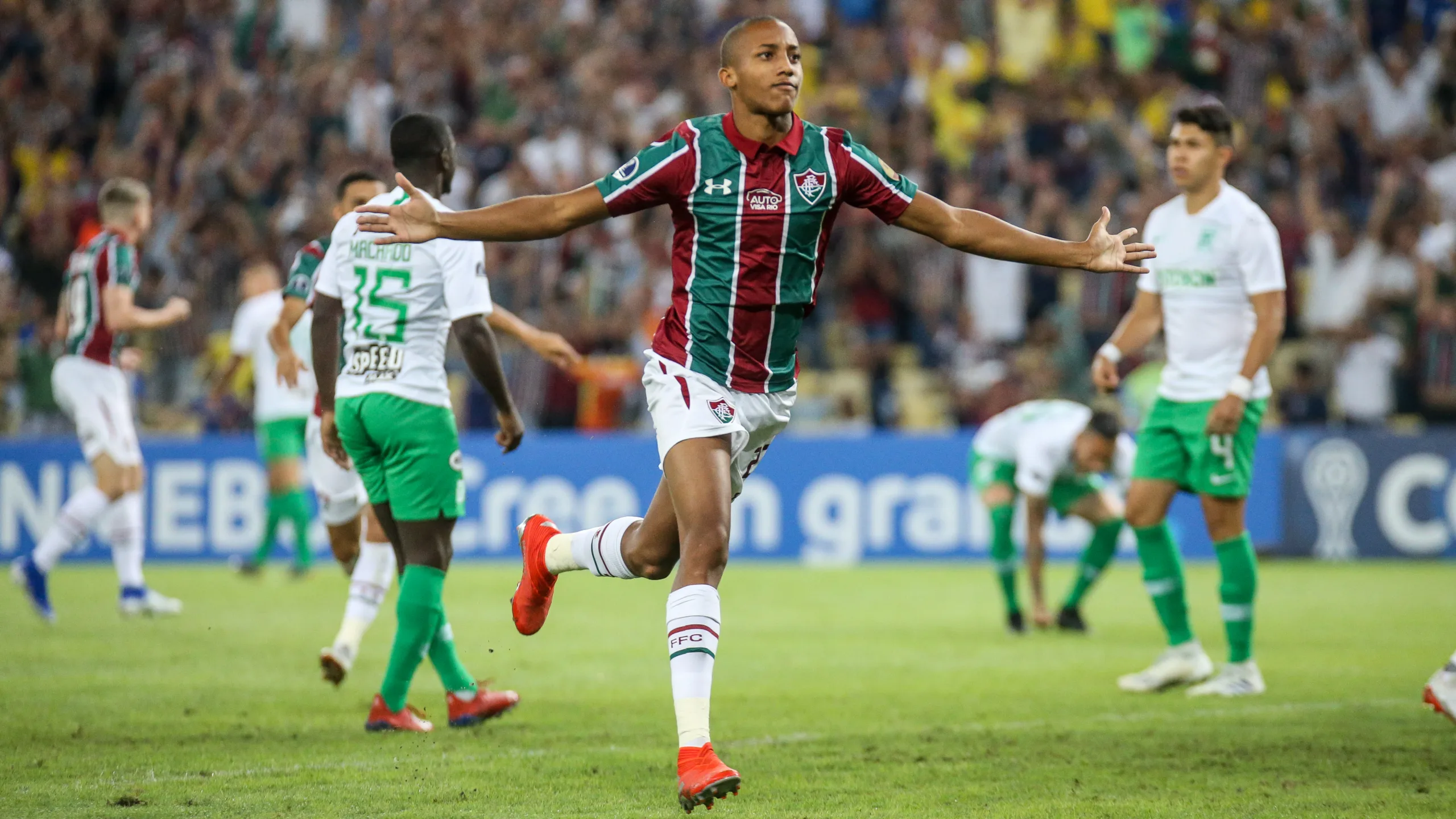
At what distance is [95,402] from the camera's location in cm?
1044

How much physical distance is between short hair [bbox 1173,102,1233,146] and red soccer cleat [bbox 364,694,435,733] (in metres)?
4.69

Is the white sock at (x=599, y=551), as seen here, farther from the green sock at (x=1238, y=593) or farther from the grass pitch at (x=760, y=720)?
the green sock at (x=1238, y=593)

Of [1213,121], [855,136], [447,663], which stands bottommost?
[447,663]

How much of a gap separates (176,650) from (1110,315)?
10557 mm

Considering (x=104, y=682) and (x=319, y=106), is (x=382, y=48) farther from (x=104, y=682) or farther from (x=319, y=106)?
(x=104, y=682)

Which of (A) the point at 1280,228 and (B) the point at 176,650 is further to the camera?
(A) the point at 1280,228

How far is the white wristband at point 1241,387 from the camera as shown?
7461 millimetres

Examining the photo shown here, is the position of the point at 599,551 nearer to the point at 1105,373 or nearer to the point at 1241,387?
the point at 1105,373

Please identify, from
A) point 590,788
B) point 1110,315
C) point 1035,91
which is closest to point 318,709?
point 590,788

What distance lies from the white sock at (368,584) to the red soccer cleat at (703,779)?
9.41 feet

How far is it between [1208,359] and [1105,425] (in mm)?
2414

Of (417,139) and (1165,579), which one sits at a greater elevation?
(417,139)

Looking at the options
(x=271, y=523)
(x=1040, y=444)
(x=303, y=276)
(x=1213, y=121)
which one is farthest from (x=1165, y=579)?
(x=271, y=523)

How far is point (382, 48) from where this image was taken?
68.8ft
